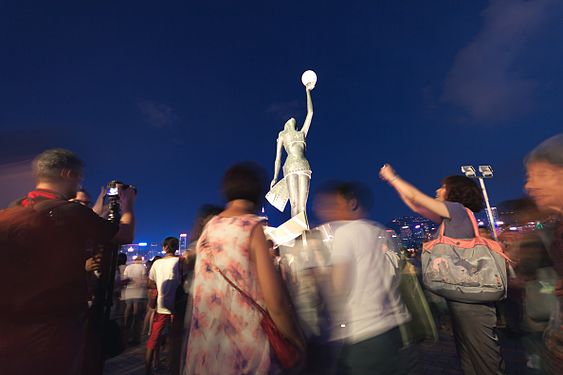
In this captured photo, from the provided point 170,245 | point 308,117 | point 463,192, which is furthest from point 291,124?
point 463,192

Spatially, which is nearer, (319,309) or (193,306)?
(193,306)

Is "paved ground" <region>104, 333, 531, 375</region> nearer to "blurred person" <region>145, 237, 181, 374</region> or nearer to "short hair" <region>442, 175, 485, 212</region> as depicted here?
"blurred person" <region>145, 237, 181, 374</region>

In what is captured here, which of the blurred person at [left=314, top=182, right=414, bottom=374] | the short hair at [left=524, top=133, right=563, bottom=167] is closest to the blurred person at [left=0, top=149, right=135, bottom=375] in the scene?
the blurred person at [left=314, top=182, right=414, bottom=374]

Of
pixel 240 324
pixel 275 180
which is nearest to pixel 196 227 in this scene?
pixel 240 324

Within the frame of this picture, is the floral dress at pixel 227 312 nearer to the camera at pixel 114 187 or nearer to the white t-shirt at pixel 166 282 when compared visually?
the camera at pixel 114 187

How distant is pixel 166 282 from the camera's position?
177 inches

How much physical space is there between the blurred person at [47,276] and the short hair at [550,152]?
2994mm

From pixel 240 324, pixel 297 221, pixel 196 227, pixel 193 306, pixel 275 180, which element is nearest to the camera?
pixel 240 324

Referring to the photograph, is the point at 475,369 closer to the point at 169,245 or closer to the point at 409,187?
the point at 409,187

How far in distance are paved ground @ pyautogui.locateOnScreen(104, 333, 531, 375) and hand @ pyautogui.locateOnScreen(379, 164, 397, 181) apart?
11.3 feet

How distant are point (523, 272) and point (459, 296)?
0.74 m

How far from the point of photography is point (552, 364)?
157 centimetres

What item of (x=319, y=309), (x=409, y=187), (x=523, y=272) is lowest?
(x=319, y=309)

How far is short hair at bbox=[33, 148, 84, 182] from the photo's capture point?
6.35ft
